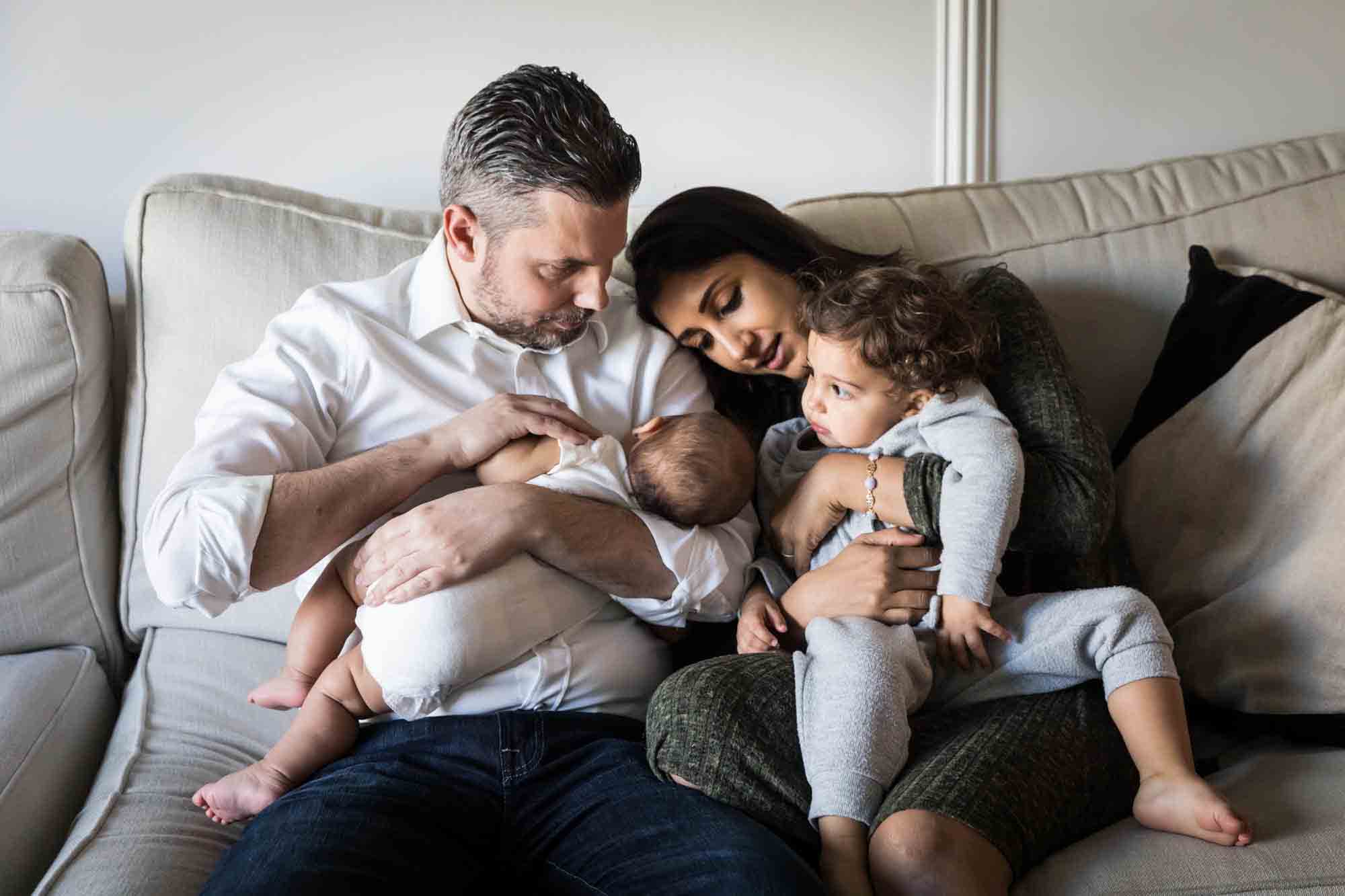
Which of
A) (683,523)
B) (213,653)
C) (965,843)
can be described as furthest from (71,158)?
(965,843)

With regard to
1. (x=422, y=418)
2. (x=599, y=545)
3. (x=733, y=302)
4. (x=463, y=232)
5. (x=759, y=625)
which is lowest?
(x=759, y=625)

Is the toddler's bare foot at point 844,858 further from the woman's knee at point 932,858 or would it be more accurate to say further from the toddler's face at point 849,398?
the toddler's face at point 849,398

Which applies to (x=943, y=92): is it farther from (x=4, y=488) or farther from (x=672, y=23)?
(x=4, y=488)

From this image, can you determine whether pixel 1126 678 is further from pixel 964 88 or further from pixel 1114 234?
pixel 964 88

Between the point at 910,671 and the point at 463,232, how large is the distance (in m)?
0.81

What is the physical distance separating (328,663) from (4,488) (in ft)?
1.88

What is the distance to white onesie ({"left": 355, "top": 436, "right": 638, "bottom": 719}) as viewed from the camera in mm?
1368

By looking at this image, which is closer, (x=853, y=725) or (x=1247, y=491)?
(x=853, y=725)

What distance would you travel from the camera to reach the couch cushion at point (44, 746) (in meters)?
1.37

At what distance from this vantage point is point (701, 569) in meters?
1.51

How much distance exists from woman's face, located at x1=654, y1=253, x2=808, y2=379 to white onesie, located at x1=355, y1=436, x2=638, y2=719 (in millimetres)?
426

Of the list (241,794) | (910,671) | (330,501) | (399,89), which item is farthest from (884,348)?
(399,89)

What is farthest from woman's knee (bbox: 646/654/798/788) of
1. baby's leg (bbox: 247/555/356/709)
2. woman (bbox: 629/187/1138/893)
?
baby's leg (bbox: 247/555/356/709)

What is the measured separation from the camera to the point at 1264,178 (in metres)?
1.96
